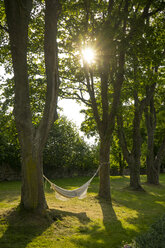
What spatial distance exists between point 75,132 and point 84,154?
7.27ft

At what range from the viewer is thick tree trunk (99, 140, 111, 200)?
8922 millimetres

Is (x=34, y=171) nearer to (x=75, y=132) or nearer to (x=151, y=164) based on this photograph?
(x=151, y=164)

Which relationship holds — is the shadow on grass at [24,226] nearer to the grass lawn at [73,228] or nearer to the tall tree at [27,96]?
the grass lawn at [73,228]

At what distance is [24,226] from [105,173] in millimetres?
4858

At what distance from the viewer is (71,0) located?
7.85m

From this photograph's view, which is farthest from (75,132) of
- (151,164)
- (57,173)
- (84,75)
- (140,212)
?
(140,212)

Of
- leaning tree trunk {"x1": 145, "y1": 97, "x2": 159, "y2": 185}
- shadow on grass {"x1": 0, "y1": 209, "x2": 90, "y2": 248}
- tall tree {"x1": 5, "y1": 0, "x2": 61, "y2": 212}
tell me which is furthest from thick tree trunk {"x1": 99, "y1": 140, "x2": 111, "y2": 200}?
leaning tree trunk {"x1": 145, "y1": 97, "x2": 159, "y2": 185}

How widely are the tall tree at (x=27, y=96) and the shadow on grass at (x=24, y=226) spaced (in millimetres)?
250

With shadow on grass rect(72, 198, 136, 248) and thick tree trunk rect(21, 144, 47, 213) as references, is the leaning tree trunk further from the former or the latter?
thick tree trunk rect(21, 144, 47, 213)

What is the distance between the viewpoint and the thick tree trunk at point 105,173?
8.92 meters

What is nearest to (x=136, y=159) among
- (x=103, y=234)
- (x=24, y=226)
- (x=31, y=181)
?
(x=103, y=234)

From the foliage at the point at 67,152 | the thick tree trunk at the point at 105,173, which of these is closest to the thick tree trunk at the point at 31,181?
the thick tree trunk at the point at 105,173

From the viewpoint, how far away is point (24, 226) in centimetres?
471

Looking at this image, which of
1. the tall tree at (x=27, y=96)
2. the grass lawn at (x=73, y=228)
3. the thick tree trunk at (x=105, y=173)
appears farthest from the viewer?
the thick tree trunk at (x=105, y=173)
